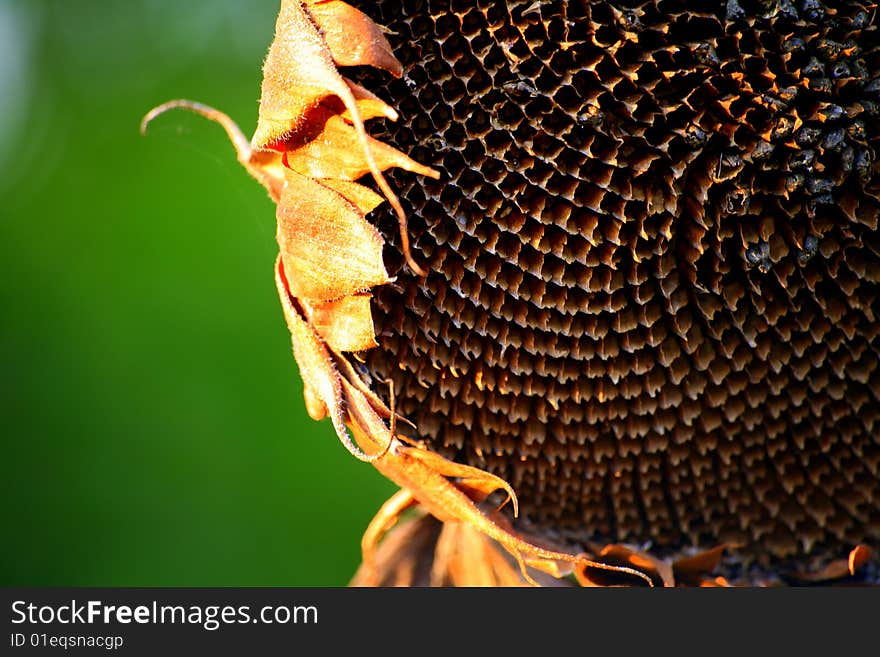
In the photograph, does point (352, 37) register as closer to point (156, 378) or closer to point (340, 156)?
point (340, 156)

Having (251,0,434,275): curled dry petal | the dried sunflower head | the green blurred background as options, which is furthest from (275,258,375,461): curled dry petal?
the green blurred background

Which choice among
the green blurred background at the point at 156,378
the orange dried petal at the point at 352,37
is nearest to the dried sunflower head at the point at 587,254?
the orange dried petal at the point at 352,37

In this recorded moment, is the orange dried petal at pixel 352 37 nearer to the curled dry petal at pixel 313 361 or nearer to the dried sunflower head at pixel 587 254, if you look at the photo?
the dried sunflower head at pixel 587 254

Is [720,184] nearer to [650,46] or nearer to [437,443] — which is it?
[650,46]

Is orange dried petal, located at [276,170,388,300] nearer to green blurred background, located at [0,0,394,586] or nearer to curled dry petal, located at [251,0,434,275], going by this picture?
curled dry petal, located at [251,0,434,275]

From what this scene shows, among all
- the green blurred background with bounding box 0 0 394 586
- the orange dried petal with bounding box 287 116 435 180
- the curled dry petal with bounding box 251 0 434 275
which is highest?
the curled dry petal with bounding box 251 0 434 275

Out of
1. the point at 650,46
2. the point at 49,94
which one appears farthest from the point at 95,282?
the point at 650,46
